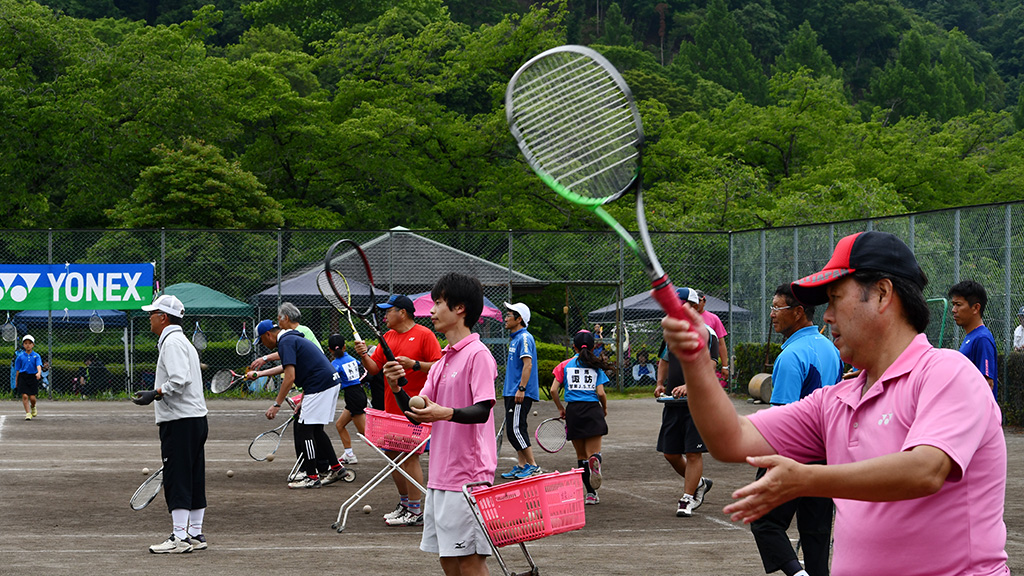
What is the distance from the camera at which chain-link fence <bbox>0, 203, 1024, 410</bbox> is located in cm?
2411

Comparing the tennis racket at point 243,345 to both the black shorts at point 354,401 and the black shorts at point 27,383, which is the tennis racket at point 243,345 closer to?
the black shorts at point 27,383

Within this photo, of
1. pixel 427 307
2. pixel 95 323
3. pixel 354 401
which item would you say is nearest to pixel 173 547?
pixel 354 401

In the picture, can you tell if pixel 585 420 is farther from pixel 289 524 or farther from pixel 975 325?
pixel 975 325

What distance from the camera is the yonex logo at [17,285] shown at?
23672 millimetres

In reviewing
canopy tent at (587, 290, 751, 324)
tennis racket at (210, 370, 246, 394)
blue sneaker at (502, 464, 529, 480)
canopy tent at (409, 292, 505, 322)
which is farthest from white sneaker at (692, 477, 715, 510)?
canopy tent at (587, 290, 751, 324)

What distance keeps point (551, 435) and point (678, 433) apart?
3.95 meters

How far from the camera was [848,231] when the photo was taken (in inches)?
884

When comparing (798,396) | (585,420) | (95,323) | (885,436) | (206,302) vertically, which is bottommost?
(95,323)

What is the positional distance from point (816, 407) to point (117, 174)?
38253 mm

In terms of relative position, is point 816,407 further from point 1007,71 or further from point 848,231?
point 1007,71

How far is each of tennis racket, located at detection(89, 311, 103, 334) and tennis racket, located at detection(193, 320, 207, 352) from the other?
206 centimetres

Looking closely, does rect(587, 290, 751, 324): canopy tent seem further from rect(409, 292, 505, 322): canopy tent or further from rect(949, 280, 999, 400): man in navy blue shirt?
rect(949, 280, 999, 400): man in navy blue shirt

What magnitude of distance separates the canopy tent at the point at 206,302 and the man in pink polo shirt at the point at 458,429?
64.1 feet

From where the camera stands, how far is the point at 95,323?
24.0m
